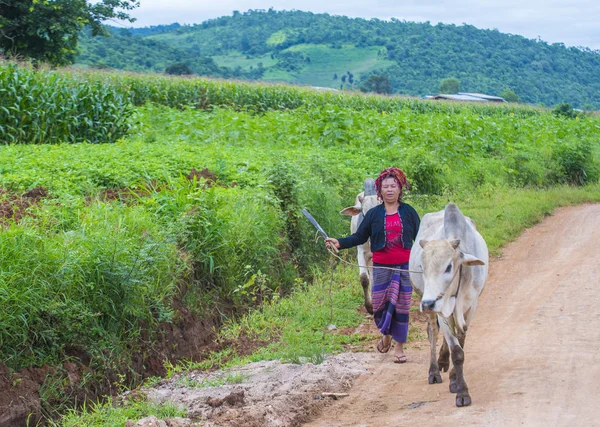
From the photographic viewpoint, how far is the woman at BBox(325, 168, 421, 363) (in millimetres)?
6504

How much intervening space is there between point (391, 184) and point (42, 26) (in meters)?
21.0

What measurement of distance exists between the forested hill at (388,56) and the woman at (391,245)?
48772mm

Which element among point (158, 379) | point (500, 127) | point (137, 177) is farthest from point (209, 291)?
point (500, 127)

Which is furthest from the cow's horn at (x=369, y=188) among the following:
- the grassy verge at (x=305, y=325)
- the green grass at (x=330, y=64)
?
the green grass at (x=330, y=64)

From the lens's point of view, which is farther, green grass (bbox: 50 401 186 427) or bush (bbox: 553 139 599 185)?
bush (bbox: 553 139 599 185)

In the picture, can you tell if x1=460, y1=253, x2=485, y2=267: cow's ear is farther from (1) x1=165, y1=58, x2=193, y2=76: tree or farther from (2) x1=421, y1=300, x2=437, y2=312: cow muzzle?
(1) x1=165, y1=58, x2=193, y2=76: tree

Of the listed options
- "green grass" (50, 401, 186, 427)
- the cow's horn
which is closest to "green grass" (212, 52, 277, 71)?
the cow's horn

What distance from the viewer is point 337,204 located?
11102 millimetres

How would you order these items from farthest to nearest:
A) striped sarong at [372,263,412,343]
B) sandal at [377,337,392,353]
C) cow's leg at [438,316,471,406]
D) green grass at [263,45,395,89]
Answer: green grass at [263,45,395,89] < sandal at [377,337,392,353] < striped sarong at [372,263,412,343] < cow's leg at [438,316,471,406]

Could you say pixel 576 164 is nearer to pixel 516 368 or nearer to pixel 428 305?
pixel 516 368

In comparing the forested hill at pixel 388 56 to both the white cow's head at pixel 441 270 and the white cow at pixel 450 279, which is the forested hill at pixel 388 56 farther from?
the white cow's head at pixel 441 270

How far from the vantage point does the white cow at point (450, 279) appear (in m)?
5.29

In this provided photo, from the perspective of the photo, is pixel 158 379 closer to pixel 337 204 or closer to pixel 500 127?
pixel 337 204

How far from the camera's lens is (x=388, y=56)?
256 feet
